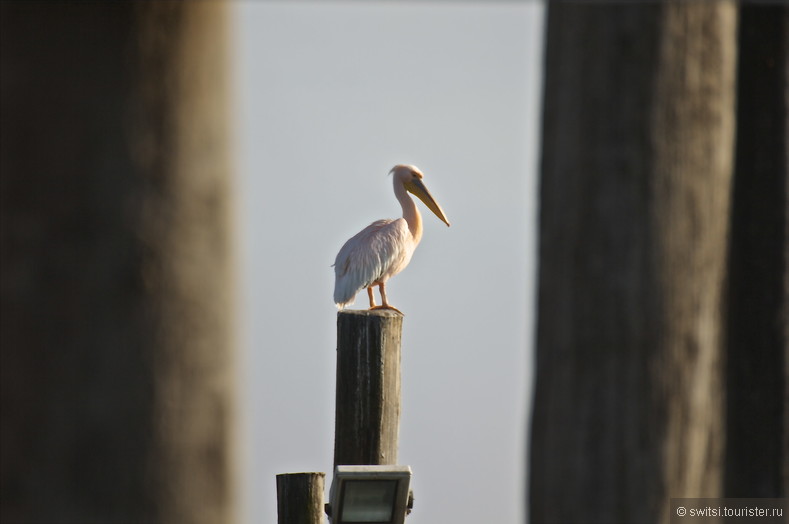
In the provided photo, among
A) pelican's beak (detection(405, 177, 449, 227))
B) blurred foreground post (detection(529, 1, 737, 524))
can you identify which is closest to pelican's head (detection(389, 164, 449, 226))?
pelican's beak (detection(405, 177, 449, 227))

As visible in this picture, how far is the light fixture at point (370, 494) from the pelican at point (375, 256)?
483 cm

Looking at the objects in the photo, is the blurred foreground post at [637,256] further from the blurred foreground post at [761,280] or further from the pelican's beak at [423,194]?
the pelican's beak at [423,194]

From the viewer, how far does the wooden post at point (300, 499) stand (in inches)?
255

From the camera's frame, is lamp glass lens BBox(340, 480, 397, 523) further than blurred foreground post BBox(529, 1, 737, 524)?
Yes

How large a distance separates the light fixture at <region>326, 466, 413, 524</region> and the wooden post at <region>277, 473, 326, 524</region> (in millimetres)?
574

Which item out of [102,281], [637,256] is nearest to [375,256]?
[637,256]

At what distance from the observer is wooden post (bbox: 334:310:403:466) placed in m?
6.21

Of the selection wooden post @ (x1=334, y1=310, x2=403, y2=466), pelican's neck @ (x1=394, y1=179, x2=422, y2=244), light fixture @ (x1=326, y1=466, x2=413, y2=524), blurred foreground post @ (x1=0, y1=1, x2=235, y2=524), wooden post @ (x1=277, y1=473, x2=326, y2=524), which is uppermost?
pelican's neck @ (x1=394, y1=179, x2=422, y2=244)

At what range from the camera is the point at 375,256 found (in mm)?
11148

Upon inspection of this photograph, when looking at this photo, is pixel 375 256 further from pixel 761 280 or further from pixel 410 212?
pixel 761 280

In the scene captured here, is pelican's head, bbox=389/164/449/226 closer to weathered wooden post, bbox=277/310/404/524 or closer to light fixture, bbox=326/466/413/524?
weathered wooden post, bbox=277/310/404/524

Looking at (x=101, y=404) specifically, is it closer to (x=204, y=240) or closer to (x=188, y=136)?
(x=204, y=240)

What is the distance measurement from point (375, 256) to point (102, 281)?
30.1 feet

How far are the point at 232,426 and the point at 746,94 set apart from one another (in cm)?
204
